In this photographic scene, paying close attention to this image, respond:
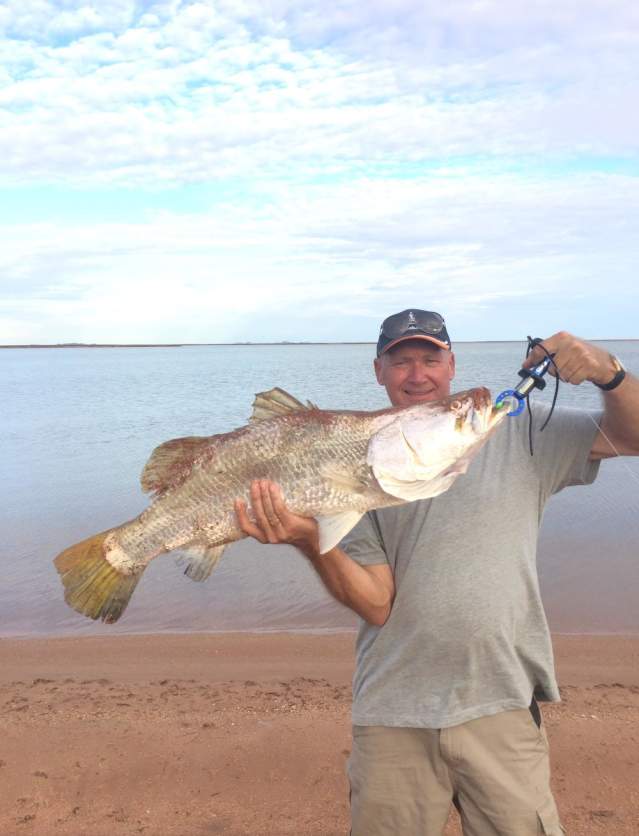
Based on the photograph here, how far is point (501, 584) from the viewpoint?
2.96 metres

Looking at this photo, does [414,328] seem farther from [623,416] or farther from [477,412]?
[623,416]

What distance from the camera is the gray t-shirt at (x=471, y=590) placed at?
2.96m

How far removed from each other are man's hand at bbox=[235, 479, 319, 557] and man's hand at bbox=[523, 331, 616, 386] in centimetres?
112

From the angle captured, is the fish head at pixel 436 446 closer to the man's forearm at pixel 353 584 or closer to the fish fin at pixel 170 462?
the man's forearm at pixel 353 584

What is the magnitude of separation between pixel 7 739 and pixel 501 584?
3966mm

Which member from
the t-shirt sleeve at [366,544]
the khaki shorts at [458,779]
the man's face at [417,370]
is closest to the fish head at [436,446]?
the t-shirt sleeve at [366,544]

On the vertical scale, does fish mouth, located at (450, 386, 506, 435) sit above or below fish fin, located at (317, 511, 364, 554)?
above

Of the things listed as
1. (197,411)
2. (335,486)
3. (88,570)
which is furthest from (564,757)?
(197,411)

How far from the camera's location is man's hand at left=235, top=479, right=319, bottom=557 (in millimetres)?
2844

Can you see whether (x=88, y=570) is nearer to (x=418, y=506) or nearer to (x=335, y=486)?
(x=335, y=486)

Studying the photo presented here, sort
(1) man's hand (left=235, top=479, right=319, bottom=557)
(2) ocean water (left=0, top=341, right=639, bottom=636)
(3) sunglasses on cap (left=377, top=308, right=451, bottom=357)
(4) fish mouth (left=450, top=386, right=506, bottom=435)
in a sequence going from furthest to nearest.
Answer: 1. (2) ocean water (left=0, top=341, right=639, bottom=636)
2. (3) sunglasses on cap (left=377, top=308, right=451, bottom=357)
3. (1) man's hand (left=235, top=479, right=319, bottom=557)
4. (4) fish mouth (left=450, top=386, right=506, bottom=435)

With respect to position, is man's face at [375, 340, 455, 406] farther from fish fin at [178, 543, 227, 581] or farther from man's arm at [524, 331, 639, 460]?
fish fin at [178, 543, 227, 581]

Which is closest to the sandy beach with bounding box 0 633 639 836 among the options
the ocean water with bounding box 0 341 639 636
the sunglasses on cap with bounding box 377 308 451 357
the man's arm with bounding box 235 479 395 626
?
the ocean water with bounding box 0 341 639 636

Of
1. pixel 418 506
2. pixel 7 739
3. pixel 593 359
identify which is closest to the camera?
pixel 593 359
